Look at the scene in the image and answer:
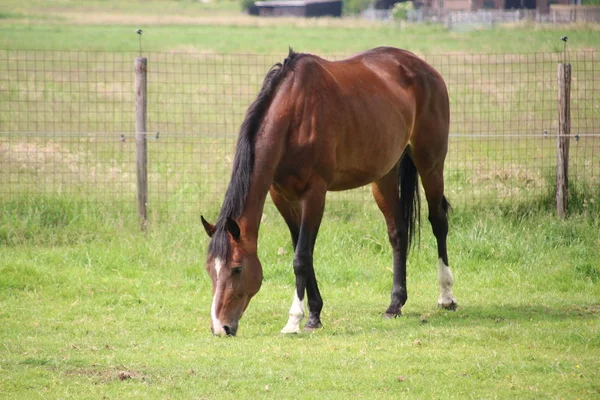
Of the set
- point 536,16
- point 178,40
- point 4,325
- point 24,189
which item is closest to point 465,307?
point 4,325

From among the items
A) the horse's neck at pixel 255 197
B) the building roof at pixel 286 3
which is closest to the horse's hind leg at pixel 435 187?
the horse's neck at pixel 255 197

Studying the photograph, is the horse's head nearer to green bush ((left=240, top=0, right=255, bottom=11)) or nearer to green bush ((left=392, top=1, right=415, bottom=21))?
green bush ((left=392, top=1, right=415, bottom=21))

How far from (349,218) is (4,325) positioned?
15.2 ft

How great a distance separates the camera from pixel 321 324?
6.70 m

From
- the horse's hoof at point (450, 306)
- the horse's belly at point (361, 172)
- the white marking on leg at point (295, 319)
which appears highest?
the horse's belly at point (361, 172)

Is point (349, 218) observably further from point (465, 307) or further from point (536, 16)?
point (536, 16)

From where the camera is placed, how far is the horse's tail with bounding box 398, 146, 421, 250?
7.79 meters

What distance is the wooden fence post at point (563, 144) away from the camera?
9617 millimetres

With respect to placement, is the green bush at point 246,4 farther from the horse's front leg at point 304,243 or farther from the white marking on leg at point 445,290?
the horse's front leg at point 304,243

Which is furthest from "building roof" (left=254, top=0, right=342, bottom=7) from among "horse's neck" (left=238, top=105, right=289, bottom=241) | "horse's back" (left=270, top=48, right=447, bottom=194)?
"horse's neck" (left=238, top=105, right=289, bottom=241)

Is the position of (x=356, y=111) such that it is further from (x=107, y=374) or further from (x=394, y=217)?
(x=107, y=374)

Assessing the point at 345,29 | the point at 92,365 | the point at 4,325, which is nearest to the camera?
the point at 92,365

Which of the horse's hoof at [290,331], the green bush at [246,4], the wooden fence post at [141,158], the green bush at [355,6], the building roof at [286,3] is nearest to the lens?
the horse's hoof at [290,331]

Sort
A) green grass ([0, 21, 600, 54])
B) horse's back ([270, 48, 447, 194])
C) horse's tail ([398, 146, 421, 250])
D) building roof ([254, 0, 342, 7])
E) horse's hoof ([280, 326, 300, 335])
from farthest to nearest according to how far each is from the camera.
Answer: building roof ([254, 0, 342, 7])
green grass ([0, 21, 600, 54])
horse's tail ([398, 146, 421, 250])
horse's back ([270, 48, 447, 194])
horse's hoof ([280, 326, 300, 335])
